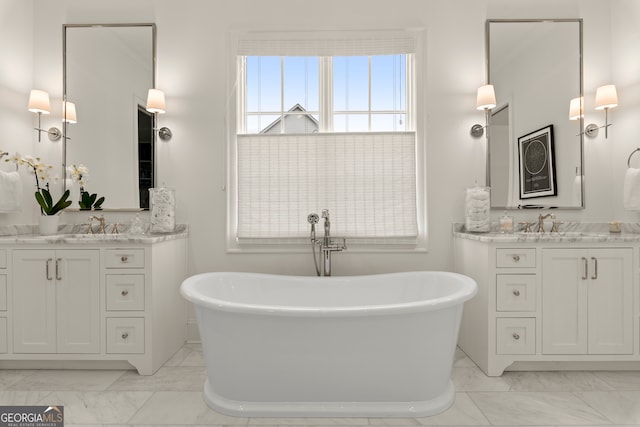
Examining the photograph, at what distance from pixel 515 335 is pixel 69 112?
11.1 feet

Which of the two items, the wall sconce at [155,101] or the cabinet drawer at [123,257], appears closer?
the cabinet drawer at [123,257]

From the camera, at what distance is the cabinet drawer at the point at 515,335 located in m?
2.07

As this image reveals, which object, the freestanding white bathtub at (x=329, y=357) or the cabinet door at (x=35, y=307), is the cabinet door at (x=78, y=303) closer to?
the cabinet door at (x=35, y=307)

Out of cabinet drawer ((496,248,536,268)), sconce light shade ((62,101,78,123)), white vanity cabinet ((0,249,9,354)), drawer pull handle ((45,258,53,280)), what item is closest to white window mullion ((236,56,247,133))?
sconce light shade ((62,101,78,123))

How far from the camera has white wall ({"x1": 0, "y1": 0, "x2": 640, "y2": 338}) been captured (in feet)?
8.57

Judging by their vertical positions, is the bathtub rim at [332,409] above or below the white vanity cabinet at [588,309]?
below

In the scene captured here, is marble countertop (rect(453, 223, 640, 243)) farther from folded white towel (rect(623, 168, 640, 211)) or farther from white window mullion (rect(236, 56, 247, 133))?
white window mullion (rect(236, 56, 247, 133))

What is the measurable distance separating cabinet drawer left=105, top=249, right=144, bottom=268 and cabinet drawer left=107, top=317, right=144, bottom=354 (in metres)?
0.32

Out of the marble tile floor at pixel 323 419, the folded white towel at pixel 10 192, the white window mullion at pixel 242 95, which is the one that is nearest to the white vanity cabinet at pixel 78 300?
the marble tile floor at pixel 323 419

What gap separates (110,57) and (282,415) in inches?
107

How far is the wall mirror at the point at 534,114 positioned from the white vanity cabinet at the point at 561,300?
606 millimetres

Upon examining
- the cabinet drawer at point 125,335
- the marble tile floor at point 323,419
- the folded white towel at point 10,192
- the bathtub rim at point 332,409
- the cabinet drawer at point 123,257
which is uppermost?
the folded white towel at point 10,192

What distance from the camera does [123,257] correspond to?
83.2 inches

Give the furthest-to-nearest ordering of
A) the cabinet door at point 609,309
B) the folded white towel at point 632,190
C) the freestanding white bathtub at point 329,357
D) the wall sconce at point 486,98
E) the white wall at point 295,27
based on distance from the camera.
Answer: the white wall at point 295,27 < the wall sconce at point 486,98 < the folded white towel at point 632,190 < the cabinet door at point 609,309 < the freestanding white bathtub at point 329,357
